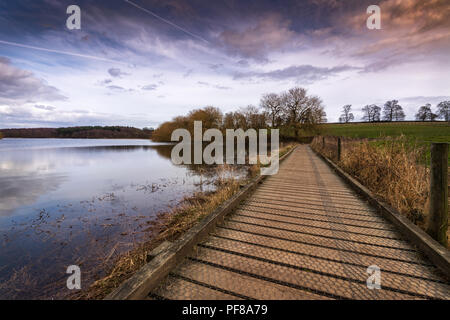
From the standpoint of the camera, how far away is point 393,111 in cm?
5675

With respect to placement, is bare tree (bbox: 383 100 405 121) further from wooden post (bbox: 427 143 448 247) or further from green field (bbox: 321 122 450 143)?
wooden post (bbox: 427 143 448 247)

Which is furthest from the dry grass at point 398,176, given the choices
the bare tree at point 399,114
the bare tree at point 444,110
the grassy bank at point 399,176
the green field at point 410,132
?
the bare tree at point 399,114

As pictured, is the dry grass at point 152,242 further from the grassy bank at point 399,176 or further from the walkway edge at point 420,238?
the grassy bank at point 399,176

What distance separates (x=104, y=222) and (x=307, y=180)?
5.83 m

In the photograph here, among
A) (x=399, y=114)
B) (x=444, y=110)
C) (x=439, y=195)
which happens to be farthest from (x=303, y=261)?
(x=399, y=114)

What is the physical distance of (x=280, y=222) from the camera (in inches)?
120

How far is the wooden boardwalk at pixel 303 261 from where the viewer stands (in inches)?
62.6

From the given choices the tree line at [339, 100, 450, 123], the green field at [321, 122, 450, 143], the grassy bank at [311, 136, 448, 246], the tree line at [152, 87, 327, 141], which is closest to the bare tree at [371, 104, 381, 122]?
the tree line at [339, 100, 450, 123]

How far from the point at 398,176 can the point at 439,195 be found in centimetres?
181

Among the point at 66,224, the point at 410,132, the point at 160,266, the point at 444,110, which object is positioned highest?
the point at 444,110

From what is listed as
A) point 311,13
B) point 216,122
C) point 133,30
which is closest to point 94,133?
point 216,122

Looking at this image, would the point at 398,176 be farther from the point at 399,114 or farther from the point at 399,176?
the point at 399,114

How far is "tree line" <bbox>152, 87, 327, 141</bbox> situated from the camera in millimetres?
30984
